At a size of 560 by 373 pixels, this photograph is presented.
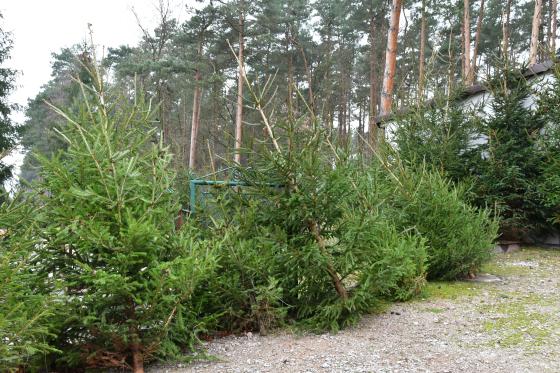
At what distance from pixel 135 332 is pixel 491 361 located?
9.36 feet

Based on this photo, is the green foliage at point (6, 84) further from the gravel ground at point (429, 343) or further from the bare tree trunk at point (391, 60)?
the gravel ground at point (429, 343)

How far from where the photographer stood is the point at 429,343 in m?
3.96

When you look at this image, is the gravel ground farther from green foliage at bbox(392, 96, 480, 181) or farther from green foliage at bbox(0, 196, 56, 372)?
green foliage at bbox(392, 96, 480, 181)

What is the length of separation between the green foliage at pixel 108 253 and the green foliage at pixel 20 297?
131 mm

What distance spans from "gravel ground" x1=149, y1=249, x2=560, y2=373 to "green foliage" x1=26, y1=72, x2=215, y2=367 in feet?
1.59

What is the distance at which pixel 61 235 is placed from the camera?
3.26 m

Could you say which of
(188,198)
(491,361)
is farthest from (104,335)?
(188,198)

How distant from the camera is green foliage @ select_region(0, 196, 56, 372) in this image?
2.74m

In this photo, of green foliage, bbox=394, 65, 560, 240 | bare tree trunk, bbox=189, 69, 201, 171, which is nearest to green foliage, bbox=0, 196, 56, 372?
green foliage, bbox=394, 65, 560, 240

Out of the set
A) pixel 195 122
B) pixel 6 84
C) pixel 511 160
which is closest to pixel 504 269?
pixel 511 160

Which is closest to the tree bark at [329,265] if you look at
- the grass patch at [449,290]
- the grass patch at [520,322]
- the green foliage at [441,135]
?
the grass patch at [520,322]

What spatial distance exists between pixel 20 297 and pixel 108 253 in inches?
25.2

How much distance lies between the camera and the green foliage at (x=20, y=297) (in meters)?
2.74

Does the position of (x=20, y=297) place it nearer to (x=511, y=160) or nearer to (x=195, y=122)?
(x=511, y=160)
